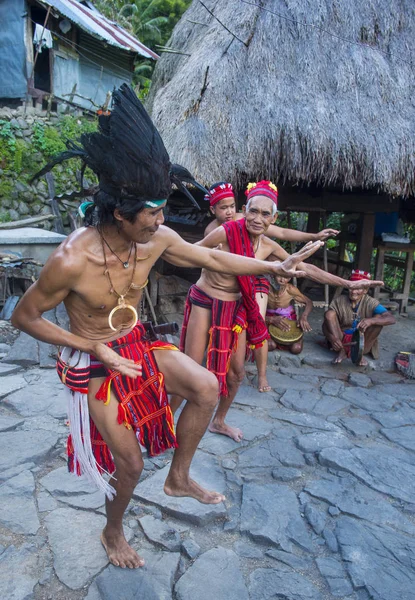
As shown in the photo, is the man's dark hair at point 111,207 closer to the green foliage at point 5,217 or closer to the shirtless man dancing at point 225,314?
the shirtless man dancing at point 225,314

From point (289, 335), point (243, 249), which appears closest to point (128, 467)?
point (243, 249)

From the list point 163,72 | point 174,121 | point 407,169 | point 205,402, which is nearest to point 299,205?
point 407,169

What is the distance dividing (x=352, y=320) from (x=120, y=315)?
3911 mm

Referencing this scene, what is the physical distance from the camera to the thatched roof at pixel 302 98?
207 inches

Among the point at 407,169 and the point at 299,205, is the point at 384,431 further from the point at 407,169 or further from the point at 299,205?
the point at 299,205

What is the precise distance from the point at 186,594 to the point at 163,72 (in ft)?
26.4

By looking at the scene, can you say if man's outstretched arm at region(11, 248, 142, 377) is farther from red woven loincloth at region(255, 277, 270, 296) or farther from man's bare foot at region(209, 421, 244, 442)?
red woven loincloth at region(255, 277, 270, 296)

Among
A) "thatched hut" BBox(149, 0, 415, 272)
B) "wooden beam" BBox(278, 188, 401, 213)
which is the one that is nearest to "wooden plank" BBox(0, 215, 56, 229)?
"thatched hut" BBox(149, 0, 415, 272)

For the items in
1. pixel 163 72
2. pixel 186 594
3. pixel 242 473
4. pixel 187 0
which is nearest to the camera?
pixel 186 594

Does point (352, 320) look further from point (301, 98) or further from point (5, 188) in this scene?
point (5, 188)

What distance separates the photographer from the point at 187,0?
24.8 m

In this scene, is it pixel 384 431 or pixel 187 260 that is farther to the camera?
pixel 384 431

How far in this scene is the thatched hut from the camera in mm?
5262

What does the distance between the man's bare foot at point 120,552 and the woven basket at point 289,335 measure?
367cm
